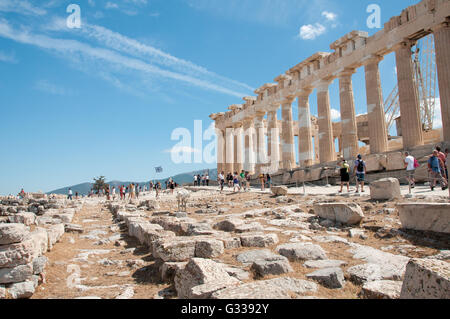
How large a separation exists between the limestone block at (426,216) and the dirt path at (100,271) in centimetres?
571

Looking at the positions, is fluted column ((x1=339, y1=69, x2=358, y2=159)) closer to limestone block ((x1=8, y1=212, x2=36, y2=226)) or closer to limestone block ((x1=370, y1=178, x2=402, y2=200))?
limestone block ((x1=370, y1=178, x2=402, y2=200))

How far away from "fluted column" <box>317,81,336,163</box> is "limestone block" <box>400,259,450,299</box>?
74.2 ft

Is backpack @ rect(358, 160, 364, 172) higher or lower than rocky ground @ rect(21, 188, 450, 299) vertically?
higher

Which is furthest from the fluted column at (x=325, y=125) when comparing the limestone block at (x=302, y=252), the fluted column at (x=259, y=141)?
the limestone block at (x=302, y=252)

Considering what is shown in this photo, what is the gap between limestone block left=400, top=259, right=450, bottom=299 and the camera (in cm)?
291

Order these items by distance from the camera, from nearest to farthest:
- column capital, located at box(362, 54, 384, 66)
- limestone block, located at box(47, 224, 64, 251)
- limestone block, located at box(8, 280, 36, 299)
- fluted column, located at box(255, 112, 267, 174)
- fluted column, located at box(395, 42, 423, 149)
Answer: limestone block, located at box(8, 280, 36, 299) → limestone block, located at box(47, 224, 64, 251) → fluted column, located at box(395, 42, 423, 149) → column capital, located at box(362, 54, 384, 66) → fluted column, located at box(255, 112, 267, 174)

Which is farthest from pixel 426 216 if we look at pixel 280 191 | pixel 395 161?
pixel 395 161

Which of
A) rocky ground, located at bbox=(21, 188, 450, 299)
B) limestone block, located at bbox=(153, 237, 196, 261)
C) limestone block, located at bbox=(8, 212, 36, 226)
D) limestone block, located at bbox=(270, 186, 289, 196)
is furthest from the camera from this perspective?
limestone block, located at bbox=(270, 186, 289, 196)

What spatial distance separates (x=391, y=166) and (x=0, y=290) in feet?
62.7

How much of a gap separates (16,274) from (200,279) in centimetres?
302

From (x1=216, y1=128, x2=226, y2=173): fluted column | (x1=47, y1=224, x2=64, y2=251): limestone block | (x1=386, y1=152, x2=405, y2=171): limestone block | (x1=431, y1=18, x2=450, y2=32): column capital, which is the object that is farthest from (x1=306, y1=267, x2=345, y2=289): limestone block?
(x1=216, y1=128, x2=226, y2=173): fluted column

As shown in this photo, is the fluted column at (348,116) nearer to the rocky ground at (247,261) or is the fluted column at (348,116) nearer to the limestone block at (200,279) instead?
the rocky ground at (247,261)

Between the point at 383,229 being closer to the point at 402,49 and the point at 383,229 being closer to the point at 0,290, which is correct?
the point at 0,290

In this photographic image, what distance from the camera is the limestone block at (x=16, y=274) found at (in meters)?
4.76
